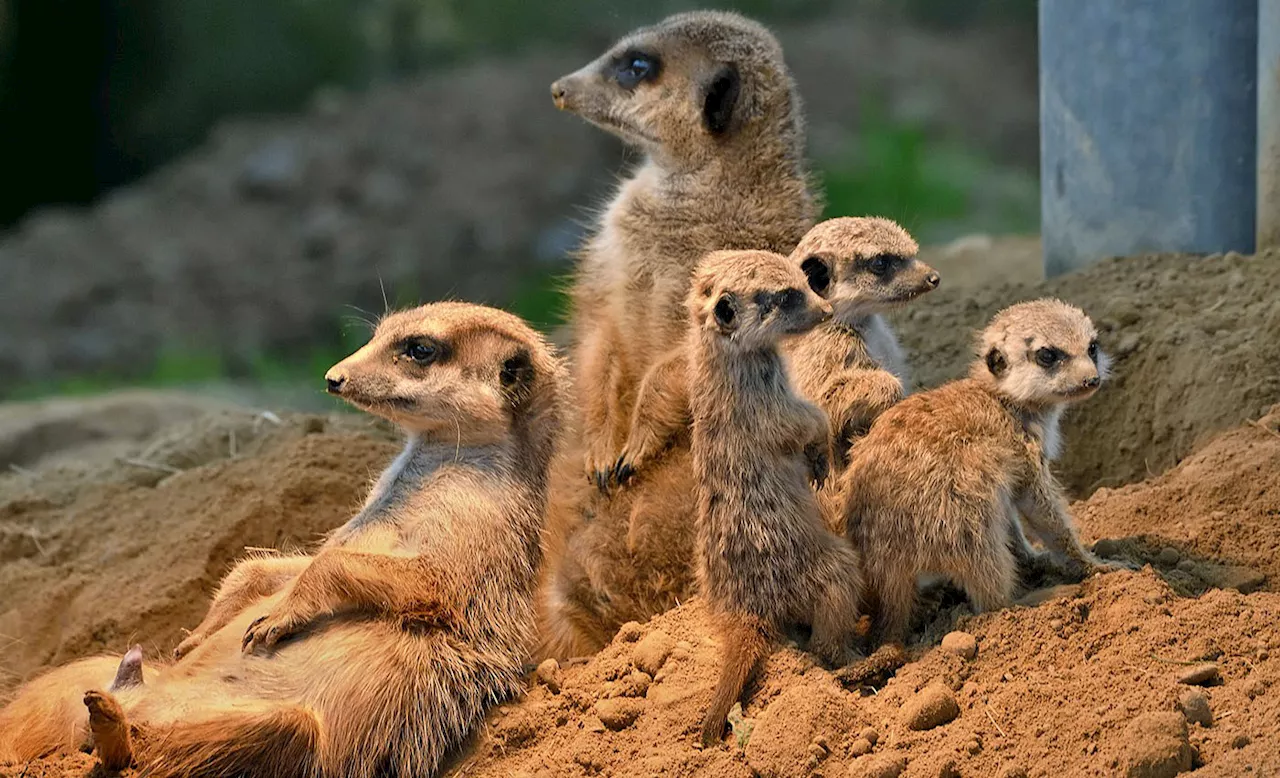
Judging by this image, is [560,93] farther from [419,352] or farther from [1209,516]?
[1209,516]

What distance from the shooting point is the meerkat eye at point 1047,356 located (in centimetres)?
322

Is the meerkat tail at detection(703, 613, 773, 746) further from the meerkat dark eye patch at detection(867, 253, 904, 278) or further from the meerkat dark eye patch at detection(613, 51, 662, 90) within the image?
the meerkat dark eye patch at detection(613, 51, 662, 90)

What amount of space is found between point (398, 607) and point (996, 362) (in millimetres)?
1425

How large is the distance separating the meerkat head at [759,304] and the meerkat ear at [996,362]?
400 mm

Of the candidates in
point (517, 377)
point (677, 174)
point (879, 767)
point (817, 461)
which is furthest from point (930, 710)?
point (677, 174)

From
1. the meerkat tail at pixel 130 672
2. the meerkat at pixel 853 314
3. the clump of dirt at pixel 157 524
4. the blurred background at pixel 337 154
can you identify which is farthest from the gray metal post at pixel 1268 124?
the blurred background at pixel 337 154

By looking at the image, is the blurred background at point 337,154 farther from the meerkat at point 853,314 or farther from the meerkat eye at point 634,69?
the meerkat at point 853,314

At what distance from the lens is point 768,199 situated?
4.32 meters

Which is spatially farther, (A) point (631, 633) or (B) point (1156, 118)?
(B) point (1156, 118)

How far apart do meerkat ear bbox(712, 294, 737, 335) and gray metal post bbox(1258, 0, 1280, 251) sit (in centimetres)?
228

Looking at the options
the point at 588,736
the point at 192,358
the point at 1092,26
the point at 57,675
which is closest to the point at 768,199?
the point at 1092,26

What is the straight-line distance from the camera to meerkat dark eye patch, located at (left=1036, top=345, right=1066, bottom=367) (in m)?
3.22

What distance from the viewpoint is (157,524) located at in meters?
4.97

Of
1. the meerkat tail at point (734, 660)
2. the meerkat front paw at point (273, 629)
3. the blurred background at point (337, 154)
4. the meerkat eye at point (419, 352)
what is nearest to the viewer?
the meerkat tail at point (734, 660)
